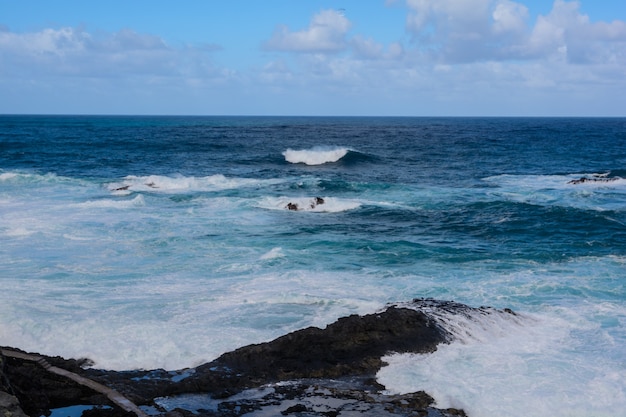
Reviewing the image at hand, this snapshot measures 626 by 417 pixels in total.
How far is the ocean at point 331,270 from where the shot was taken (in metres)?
12.5

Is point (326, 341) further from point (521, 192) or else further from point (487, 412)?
point (521, 192)

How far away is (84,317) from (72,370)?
153 inches

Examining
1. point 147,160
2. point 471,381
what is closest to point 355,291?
point 471,381

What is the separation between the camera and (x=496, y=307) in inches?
631

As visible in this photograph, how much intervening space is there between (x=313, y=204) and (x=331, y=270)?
11794mm

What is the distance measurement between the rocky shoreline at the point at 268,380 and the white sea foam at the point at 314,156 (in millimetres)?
44174

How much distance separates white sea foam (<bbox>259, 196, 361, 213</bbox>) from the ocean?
0.12 metres

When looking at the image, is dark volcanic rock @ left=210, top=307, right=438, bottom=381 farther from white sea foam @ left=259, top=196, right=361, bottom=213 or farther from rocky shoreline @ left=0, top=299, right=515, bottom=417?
white sea foam @ left=259, top=196, right=361, bottom=213

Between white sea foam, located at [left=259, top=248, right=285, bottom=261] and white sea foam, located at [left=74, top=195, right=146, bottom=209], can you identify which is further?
white sea foam, located at [left=74, top=195, right=146, bottom=209]

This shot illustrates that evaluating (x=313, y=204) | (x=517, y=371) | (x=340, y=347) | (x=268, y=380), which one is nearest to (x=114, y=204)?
(x=313, y=204)

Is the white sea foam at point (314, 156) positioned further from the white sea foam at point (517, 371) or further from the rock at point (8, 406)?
the rock at point (8, 406)

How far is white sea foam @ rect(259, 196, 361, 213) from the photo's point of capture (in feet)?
101

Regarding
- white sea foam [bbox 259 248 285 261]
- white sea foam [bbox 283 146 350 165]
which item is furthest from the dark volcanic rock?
white sea foam [bbox 283 146 350 165]

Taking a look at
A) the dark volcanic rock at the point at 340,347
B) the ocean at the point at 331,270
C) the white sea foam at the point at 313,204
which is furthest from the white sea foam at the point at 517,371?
the white sea foam at the point at 313,204
